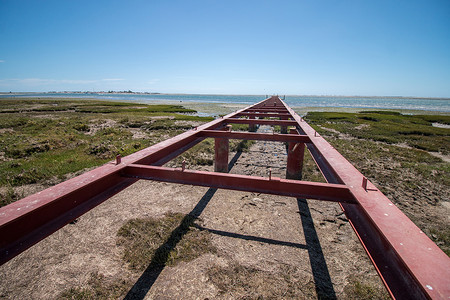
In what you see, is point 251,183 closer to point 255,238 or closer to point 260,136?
point 255,238

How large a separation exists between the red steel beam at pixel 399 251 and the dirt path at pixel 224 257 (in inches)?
69.8

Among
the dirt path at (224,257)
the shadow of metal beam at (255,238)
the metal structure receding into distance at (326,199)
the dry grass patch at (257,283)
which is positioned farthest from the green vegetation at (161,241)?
the metal structure receding into distance at (326,199)

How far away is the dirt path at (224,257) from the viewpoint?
299 centimetres

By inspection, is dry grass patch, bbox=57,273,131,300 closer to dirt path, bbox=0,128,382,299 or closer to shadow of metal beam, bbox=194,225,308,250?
dirt path, bbox=0,128,382,299

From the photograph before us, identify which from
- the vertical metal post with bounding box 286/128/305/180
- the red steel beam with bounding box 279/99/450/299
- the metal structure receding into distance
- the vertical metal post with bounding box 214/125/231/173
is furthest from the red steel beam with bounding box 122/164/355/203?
the vertical metal post with bounding box 286/128/305/180

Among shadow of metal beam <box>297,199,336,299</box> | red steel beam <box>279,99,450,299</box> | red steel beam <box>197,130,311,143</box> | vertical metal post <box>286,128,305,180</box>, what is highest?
red steel beam <box>197,130,311,143</box>

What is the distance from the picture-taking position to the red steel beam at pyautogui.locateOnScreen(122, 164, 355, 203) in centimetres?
217

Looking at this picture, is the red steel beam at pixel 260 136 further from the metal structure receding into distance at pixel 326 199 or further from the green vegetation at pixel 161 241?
the green vegetation at pixel 161 241

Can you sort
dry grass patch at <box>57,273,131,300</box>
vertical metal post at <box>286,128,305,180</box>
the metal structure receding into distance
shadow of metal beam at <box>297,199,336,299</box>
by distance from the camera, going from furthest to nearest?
vertical metal post at <box>286,128,305,180</box>, shadow of metal beam at <box>297,199,336,299</box>, dry grass patch at <box>57,273,131,300</box>, the metal structure receding into distance

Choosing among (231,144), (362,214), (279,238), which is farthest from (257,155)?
(362,214)

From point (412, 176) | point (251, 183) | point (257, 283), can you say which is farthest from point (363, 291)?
point (412, 176)

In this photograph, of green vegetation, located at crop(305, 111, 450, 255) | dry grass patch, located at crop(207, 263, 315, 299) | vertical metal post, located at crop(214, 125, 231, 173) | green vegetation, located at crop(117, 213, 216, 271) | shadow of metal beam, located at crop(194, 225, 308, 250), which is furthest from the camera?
vertical metal post, located at crop(214, 125, 231, 173)

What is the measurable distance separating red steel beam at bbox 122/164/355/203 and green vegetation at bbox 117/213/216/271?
1691 millimetres

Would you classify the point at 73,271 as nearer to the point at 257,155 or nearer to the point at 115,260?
the point at 115,260
